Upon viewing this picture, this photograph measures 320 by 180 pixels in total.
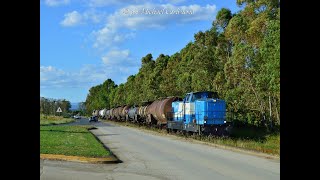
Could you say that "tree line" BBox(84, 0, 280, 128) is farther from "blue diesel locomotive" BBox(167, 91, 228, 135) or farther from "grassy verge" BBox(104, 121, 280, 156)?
"blue diesel locomotive" BBox(167, 91, 228, 135)

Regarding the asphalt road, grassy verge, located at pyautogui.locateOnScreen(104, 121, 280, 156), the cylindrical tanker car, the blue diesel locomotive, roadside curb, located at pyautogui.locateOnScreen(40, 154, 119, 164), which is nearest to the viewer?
the asphalt road

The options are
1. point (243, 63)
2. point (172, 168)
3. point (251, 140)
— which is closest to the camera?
point (172, 168)

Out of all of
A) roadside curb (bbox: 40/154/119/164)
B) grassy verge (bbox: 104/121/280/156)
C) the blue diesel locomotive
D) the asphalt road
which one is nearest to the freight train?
the blue diesel locomotive

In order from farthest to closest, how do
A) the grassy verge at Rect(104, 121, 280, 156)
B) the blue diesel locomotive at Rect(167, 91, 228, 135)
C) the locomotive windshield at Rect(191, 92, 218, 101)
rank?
the locomotive windshield at Rect(191, 92, 218, 101), the blue diesel locomotive at Rect(167, 91, 228, 135), the grassy verge at Rect(104, 121, 280, 156)

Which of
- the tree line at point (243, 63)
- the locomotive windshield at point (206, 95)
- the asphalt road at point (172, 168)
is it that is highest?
the tree line at point (243, 63)

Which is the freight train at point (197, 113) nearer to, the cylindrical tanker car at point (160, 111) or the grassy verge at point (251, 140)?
the cylindrical tanker car at point (160, 111)

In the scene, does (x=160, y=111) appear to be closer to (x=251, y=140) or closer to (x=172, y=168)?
(x=251, y=140)

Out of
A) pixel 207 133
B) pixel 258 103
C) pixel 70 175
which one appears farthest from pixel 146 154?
pixel 258 103

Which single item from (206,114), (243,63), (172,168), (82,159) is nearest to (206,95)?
(206,114)

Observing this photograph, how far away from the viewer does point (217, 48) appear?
41.0 m

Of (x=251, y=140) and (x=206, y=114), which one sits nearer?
(x=251, y=140)

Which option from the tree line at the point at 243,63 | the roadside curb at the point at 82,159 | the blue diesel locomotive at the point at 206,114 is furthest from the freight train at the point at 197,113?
the roadside curb at the point at 82,159

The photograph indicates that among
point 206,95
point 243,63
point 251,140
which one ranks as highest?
point 243,63
